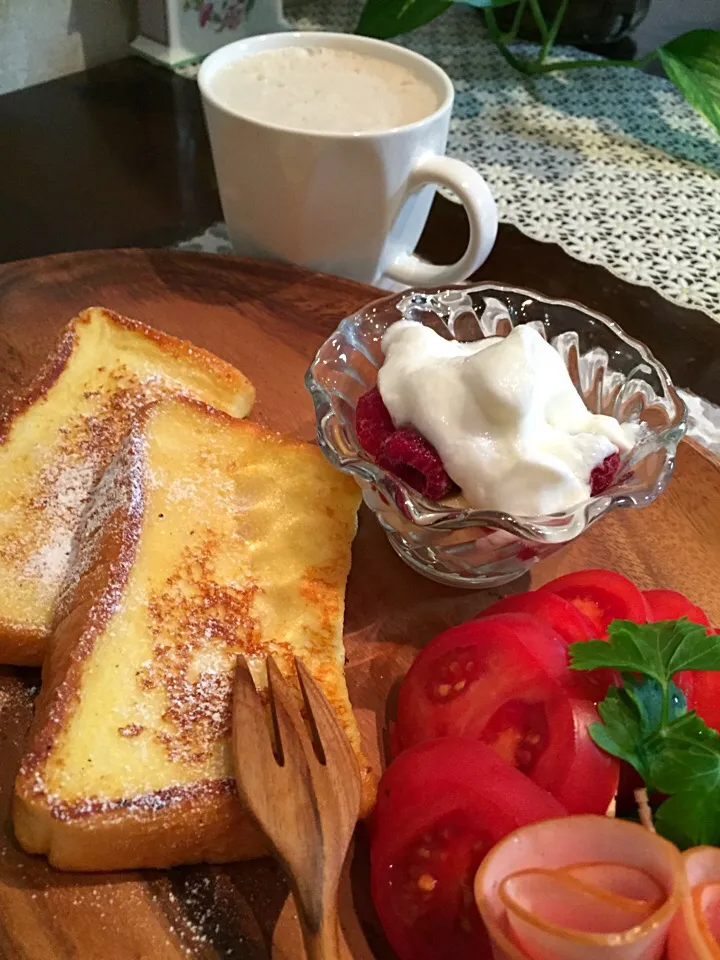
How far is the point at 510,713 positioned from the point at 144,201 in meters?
1.87

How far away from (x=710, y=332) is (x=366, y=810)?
1.60 meters

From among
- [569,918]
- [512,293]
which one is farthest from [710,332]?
[569,918]

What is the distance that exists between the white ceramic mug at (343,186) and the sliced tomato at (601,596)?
0.82 meters

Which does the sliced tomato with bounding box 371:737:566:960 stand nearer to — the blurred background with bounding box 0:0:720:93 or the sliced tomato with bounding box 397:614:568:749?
the sliced tomato with bounding box 397:614:568:749

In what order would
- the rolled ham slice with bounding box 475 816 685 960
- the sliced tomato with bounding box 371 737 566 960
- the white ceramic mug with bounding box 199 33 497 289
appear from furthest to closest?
the white ceramic mug with bounding box 199 33 497 289, the sliced tomato with bounding box 371 737 566 960, the rolled ham slice with bounding box 475 816 685 960

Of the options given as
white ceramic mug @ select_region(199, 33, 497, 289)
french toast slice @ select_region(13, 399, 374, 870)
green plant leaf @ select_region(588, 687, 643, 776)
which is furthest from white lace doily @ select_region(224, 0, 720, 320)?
green plant leaf @ select_region(588, 687, 643, 776)

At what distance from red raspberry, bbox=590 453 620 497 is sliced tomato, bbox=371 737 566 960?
48cm

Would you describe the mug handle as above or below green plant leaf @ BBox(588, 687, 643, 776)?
above

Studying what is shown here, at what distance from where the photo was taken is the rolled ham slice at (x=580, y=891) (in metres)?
0.89

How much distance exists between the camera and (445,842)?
3.35ft

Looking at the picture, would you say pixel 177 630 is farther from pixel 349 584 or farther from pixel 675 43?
pixel 675 43

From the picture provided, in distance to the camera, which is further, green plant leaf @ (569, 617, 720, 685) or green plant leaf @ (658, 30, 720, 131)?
green plant leaf @ (658, 30, 720, 131)

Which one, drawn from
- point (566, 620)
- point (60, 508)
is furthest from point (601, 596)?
point (60, 508)

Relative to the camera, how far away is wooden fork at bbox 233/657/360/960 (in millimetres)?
965
